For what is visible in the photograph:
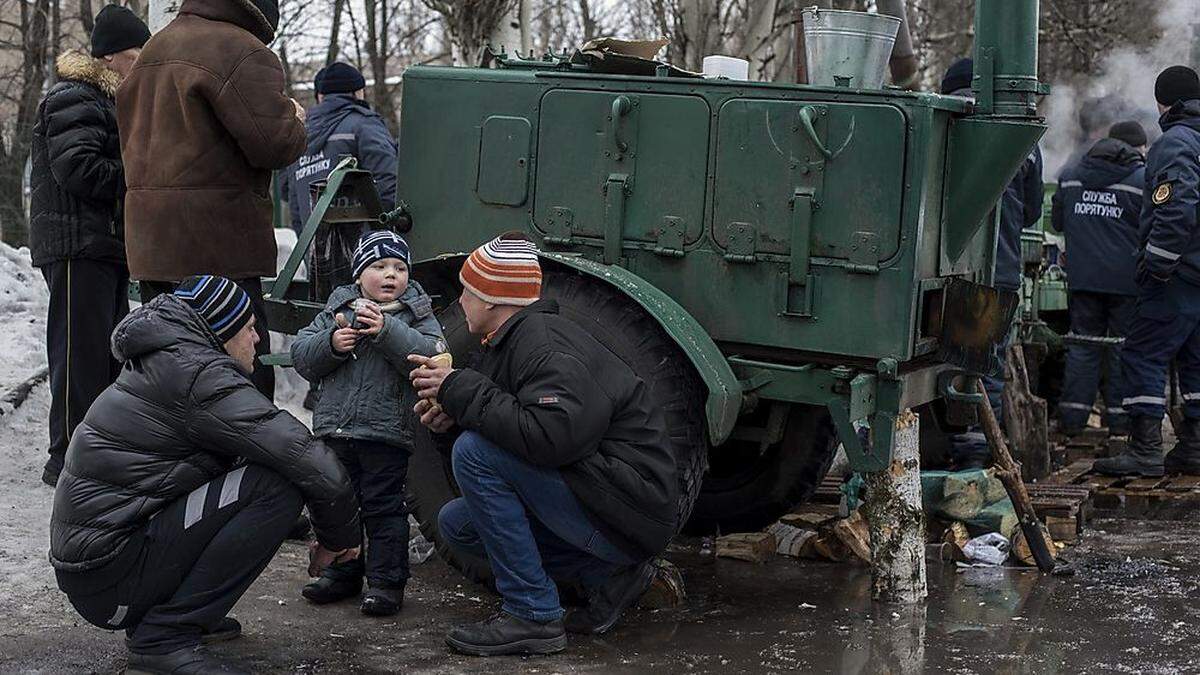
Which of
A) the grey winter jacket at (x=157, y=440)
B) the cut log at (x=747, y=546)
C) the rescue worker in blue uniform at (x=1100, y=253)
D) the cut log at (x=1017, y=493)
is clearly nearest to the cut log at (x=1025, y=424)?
the rescue worker in blue uniform at (x=1100, y=253)

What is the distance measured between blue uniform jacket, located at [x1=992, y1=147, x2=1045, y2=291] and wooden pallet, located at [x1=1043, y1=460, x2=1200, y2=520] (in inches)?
42.1

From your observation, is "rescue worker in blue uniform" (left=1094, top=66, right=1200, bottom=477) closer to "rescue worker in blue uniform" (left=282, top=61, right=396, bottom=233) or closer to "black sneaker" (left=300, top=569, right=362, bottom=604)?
"rescue worker in blue uniform" (left=282, top=61, right=396, bottom=233)

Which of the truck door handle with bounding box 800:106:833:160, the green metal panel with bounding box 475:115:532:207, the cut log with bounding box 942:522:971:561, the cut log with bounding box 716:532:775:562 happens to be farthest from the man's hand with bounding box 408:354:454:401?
the cut log with bounding box 942:522:971:561

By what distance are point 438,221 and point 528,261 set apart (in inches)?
45.8

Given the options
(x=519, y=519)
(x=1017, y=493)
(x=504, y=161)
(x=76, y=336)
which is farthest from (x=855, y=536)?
(x=76, y=336)

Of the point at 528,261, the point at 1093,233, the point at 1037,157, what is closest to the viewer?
the point at 528,261

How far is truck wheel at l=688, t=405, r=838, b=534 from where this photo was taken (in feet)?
20.4

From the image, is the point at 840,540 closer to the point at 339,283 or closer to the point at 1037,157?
the point at 339,283

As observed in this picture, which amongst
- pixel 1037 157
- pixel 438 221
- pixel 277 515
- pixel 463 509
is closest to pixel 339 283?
pixel 438 221

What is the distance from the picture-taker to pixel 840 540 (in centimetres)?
637

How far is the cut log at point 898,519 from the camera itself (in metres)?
5.46

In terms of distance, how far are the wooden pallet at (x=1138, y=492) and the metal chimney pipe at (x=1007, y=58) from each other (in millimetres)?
2761

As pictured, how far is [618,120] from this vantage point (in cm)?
553

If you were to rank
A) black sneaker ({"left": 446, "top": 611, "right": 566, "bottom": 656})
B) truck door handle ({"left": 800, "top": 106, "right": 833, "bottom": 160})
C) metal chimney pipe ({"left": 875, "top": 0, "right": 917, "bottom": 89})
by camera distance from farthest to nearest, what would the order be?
metal chimney pipe ({"left": 875, "top": 0, "right": 917, "bottom": 89}), truck door handle ({"left": 800, "top": 106, "right": 833, "bottom": 160}), black sneaker ({"left": 446, "top": 611, "right": 566, "bottom": 656})
